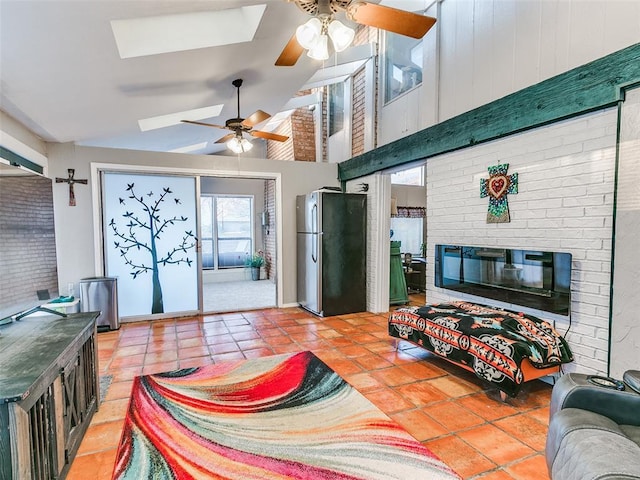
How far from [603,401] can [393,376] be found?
5.14ft

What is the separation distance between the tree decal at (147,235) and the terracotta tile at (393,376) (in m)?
3.33

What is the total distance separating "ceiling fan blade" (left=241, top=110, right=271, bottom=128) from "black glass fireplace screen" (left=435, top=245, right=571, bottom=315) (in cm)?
234

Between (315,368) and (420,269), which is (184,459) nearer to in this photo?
(315,368)

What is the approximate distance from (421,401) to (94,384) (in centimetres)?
227

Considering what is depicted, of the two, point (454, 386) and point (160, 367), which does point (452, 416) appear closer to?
point (454, 386)

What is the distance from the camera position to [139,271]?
184 inches

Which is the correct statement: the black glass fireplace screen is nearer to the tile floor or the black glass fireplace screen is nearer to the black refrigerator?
the tile floor

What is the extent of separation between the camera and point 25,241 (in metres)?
2.08

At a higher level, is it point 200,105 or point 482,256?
point 200,105

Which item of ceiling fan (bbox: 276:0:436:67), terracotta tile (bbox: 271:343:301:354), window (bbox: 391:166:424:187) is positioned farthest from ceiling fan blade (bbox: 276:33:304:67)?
window (bbox: 391:166:424:187)

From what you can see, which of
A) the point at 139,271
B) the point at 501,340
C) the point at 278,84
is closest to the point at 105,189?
the point at 139,271

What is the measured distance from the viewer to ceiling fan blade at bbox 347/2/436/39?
1.80 meters

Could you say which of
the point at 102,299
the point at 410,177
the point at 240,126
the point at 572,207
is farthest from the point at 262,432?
the point at 410,177

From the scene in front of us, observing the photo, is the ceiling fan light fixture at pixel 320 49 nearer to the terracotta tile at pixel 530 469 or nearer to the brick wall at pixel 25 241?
the brick wall at pixel 25 241
